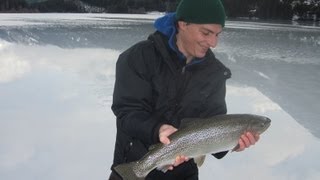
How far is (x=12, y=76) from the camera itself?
10.6m

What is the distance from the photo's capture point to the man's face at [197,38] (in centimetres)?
248

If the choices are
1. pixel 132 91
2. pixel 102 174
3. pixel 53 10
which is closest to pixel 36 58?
pixel 102 174

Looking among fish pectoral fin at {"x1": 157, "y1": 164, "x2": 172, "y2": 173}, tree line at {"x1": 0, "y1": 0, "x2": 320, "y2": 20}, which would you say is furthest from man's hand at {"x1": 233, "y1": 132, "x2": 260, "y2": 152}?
tree line at {"x1": 0, "y1": 0, "x2": 320, "y2": 20}

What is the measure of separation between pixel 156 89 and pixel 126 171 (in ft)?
1.41

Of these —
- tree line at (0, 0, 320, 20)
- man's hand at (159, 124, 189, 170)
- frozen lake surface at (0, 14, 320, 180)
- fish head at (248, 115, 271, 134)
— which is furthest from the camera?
tree line at (0, 0, 320, 20)

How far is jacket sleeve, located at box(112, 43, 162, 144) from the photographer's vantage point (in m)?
2.46

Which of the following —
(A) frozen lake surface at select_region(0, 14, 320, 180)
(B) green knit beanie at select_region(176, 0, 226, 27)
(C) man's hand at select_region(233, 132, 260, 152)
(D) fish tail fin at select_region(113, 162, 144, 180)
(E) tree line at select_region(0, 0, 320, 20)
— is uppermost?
(B) green knit beanie at select_region(176, 0, 226, 27)

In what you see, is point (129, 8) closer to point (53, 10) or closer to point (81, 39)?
point (53, 10)

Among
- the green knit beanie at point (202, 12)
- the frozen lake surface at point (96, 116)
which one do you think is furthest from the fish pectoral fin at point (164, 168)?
the frozen lake surface at point (96, 116)

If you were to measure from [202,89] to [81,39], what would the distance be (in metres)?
17.5

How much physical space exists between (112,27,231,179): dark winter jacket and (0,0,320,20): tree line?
52.0 m

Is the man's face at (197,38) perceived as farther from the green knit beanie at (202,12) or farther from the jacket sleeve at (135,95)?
the jacket sleeve at (135,95)

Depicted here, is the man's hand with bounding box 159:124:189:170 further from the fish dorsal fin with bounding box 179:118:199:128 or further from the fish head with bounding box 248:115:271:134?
the fish head with bounding box 248:115:271:134

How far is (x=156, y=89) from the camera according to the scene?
2543mm
